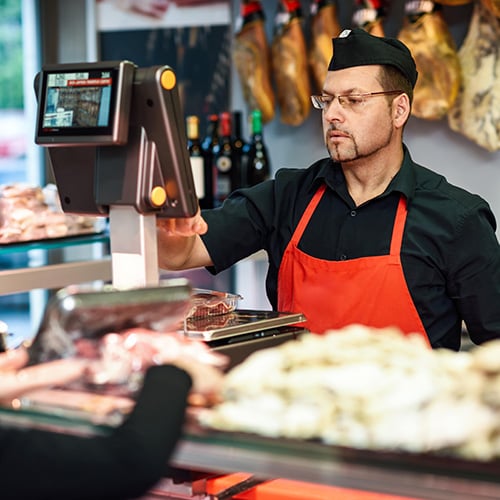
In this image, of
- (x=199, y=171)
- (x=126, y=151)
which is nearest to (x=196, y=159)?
(x=199, y=171)

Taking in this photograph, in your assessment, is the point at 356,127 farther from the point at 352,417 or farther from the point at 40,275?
the point at 352,417

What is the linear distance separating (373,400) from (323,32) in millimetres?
3017

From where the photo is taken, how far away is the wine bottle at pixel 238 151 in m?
4.38

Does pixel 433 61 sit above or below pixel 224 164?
above

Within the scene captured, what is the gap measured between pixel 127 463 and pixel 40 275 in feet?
7.82

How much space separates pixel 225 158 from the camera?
4371 millimetres

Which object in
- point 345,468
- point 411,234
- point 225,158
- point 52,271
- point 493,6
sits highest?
point 493,6

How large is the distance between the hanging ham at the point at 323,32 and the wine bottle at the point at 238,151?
511mm

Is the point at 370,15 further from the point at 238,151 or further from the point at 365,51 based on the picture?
the point at 365,51

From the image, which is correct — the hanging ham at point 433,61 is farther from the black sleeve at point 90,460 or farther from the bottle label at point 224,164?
the black sleeve at point 90,460

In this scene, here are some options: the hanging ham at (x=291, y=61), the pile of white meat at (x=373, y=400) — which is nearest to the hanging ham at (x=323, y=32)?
the hanging ham at (x=291, y=61)

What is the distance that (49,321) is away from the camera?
1.43 m

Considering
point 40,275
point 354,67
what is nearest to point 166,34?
point 40,275

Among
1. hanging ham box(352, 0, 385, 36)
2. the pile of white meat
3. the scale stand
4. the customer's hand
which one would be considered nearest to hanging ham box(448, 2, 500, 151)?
hanging ham box(352, 0, 385, 36)
